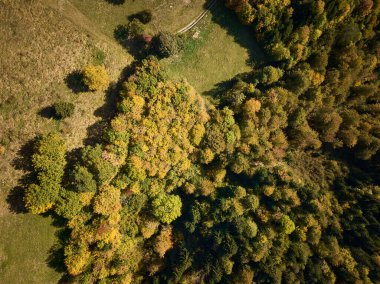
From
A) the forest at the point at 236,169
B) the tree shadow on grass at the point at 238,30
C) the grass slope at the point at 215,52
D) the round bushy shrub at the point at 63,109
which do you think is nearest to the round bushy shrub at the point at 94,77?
the forest at the point at 236,169

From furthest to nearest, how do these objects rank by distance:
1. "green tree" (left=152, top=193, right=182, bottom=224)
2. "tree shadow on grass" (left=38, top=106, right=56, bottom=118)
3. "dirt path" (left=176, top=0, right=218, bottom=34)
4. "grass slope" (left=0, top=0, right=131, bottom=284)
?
"dirt path" (left=176, top=0, right=218, bottom=34), "green tree" (left=152, top=193, right=182, bottom=224), "tree shadow on grass" (left=38, top=106, right=56, bottom=118), "grass slope" (left=0, top=0, right=131, bottom=284)

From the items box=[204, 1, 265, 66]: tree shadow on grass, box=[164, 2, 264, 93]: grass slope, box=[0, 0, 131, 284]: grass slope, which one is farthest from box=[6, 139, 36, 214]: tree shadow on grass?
box=[204, 1, 265, 66]: tree shadow on grass

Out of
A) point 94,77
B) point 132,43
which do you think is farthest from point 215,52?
point 94,77

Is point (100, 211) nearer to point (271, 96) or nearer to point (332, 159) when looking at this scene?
point (271, 96)

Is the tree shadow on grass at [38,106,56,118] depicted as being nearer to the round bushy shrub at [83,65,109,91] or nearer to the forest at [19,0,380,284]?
the forest at [19,0,380,284]

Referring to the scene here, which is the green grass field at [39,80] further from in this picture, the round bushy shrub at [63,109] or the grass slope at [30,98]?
the round bushy shrub at [63,109]

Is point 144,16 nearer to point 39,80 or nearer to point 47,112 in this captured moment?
point 39,80
